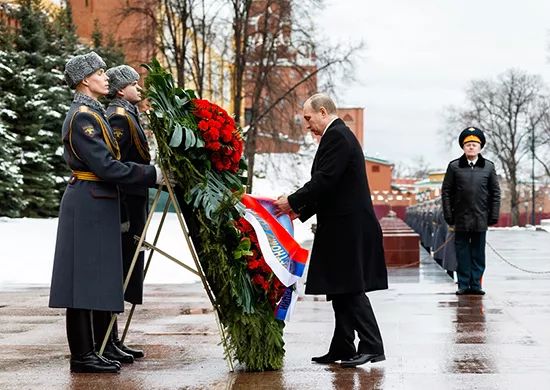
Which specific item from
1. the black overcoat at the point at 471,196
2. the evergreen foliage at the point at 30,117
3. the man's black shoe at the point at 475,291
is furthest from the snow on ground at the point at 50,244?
the man's black shoe at the point at 475,291

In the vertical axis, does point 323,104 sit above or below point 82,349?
above

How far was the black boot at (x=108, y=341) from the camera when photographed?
8.22 m

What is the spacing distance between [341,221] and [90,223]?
69.5 inches

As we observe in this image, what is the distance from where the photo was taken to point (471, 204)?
44.7ft

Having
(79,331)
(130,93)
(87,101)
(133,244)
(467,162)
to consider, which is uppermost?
(130,93)

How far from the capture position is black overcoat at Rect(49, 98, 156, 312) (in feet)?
25.2

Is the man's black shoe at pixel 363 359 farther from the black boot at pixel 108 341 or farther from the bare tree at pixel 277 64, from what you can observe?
the bare tree at pixel 277 64

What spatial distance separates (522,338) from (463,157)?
4.90 m

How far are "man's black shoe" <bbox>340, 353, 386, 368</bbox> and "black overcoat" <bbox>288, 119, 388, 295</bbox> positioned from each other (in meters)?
0.46

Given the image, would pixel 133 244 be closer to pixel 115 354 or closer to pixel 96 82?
pixel 115 354

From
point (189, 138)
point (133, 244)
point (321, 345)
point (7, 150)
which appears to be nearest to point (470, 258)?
point (321, 345)

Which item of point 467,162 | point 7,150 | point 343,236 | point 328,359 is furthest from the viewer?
point 7,150

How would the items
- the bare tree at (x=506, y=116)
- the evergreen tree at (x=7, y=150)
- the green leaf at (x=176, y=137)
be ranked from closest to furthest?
the green leaf at (x=176, y=137), the evergreen tree at (x=7, y=150), the bare tree at (x=506, y=116)

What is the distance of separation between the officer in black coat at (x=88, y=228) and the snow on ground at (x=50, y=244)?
1379 millimetres
